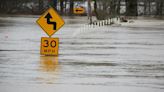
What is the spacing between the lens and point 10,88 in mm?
13828

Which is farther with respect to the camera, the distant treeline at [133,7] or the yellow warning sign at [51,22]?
the distant treeline at [133,7]

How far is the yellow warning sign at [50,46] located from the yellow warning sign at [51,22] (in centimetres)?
73

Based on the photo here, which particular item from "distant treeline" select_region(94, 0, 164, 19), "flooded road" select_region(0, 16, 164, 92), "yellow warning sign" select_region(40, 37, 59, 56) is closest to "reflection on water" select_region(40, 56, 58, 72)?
"flooded road" select_region(0, 16, 164, 92)

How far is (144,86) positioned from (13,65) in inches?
221

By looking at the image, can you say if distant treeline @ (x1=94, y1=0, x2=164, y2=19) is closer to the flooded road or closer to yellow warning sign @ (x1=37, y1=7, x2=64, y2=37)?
the flooded road

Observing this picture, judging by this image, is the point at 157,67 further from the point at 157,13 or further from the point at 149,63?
the point at 157,13

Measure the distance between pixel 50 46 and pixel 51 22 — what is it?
3.94ft

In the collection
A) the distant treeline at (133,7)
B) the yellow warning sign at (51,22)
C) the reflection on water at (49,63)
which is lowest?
the distant treeline at (133,7)

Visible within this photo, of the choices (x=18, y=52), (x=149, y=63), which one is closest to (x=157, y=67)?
(x=149, y=63)

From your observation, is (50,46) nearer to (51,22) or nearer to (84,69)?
(51,22)

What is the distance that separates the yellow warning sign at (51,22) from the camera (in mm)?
23484

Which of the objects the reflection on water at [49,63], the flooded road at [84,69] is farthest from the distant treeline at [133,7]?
the reflection on water at [49,63]

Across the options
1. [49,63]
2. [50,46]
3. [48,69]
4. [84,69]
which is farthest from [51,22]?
[84,69]

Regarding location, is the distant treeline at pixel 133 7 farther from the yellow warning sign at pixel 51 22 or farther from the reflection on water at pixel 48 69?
the reflection on water at pixel 48 69
